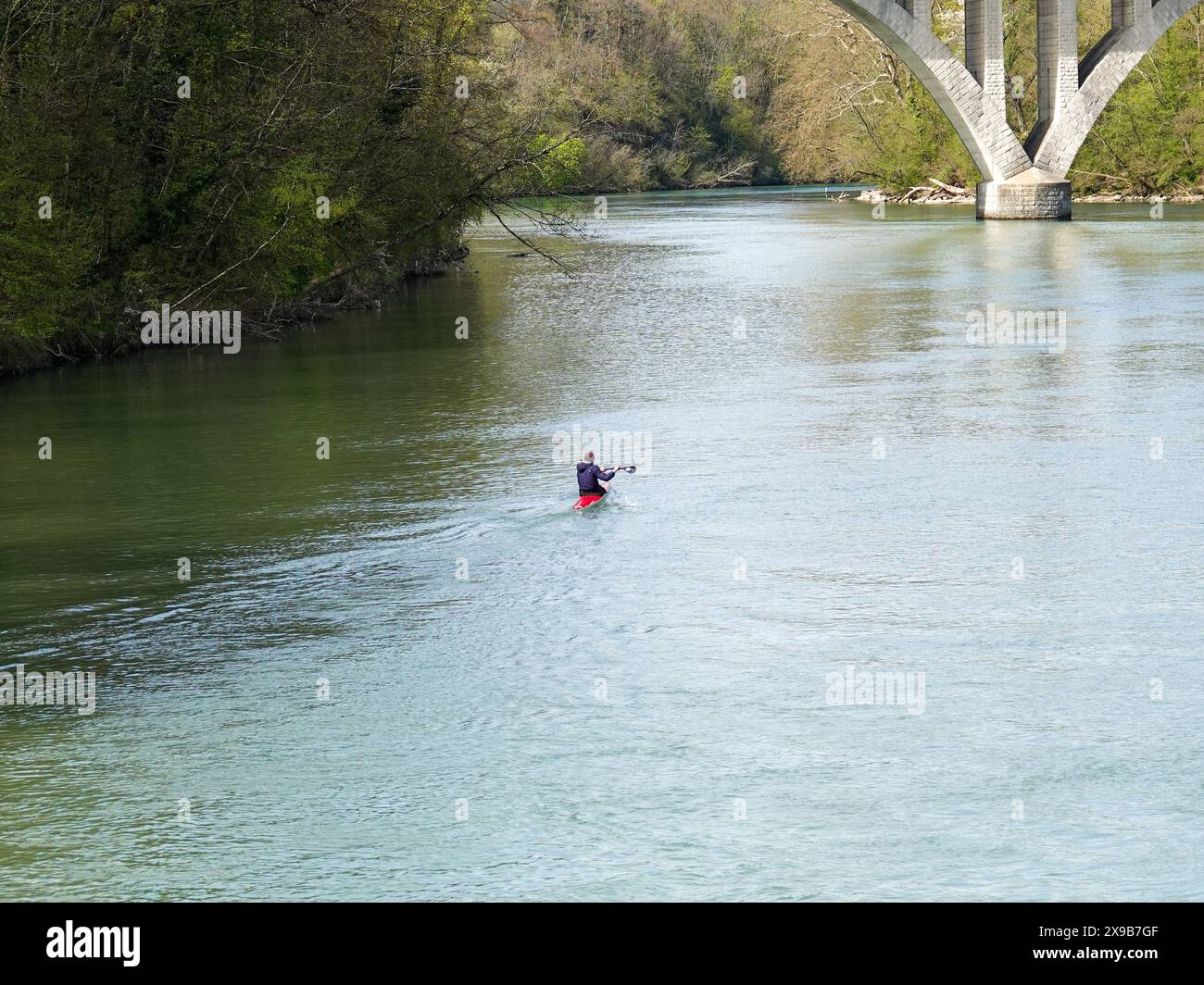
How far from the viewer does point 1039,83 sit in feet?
205

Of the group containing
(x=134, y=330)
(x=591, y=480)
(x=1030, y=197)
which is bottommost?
(x=591, y=480)

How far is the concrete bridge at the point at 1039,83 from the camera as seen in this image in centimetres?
5866

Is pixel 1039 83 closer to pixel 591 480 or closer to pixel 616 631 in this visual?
pixel 591 480

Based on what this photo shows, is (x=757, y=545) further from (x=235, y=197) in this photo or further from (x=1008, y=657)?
(x=235, y=197)

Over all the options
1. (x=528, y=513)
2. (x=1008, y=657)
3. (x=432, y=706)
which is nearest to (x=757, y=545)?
(x=528, y=513)

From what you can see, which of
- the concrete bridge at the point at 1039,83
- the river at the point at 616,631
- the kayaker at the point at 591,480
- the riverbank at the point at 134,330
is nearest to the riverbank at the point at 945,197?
the concrete bridge at the point at 1039,83

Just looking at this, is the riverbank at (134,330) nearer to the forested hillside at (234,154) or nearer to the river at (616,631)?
the forested hillside at (234,154)

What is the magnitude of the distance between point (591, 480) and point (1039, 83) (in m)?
52.6

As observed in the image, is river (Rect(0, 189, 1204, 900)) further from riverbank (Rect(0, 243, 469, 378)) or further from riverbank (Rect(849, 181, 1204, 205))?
riverbank (Rect(849, 181, 1204, 205))

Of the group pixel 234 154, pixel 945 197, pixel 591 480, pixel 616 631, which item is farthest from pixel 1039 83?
pixel 616 631

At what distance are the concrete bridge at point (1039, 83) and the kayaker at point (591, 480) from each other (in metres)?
47.1

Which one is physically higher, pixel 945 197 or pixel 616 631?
pixel 945 197

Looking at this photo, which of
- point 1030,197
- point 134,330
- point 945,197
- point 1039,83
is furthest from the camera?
point 945,197

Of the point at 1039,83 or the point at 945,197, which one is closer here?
the point at 1039,83
